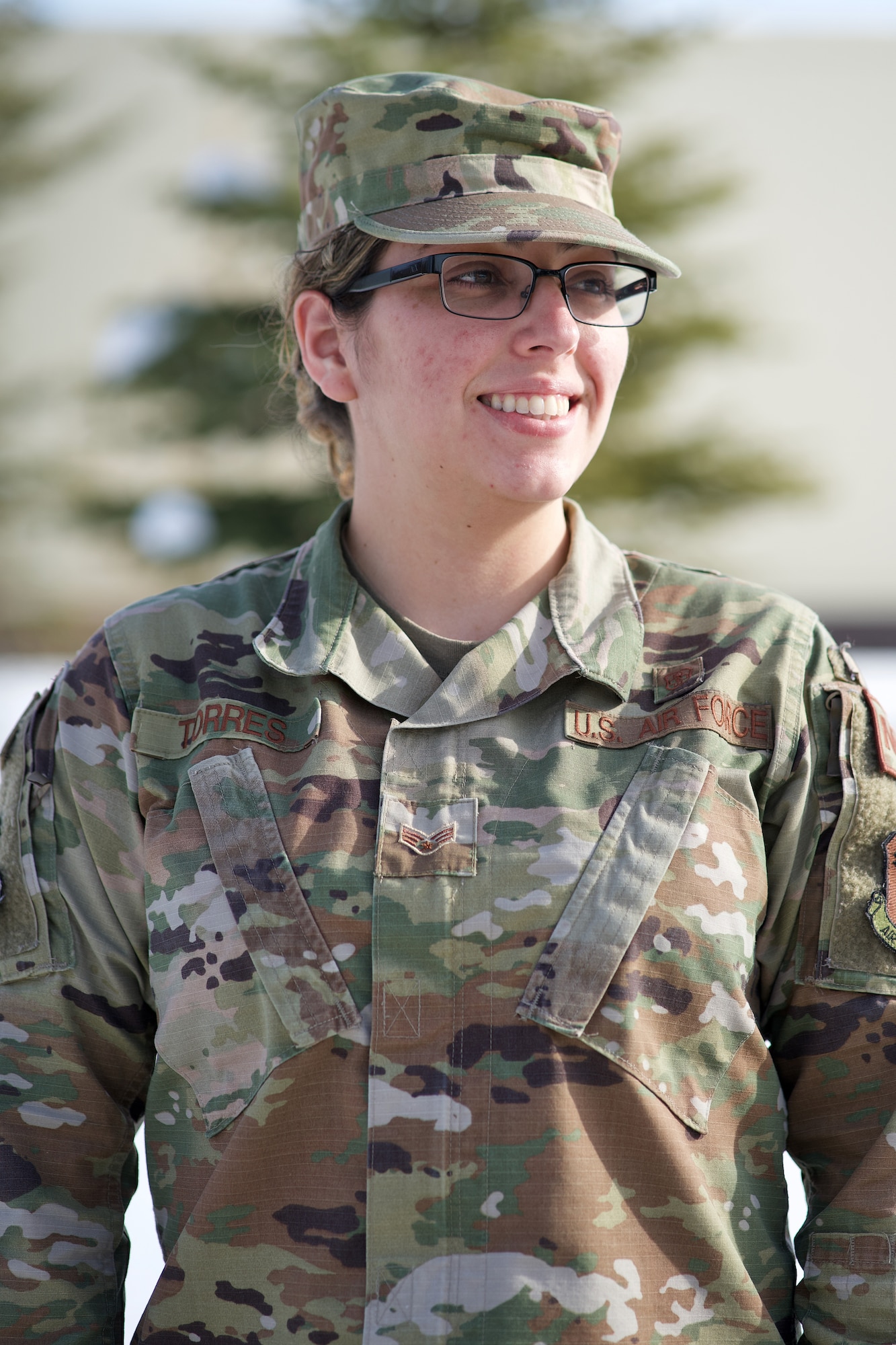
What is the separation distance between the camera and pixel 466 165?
1.85 meters

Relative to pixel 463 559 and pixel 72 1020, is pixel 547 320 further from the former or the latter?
pixel 72 1020

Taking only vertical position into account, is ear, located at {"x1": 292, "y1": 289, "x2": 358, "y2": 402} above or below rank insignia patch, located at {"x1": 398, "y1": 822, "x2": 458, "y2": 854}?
above

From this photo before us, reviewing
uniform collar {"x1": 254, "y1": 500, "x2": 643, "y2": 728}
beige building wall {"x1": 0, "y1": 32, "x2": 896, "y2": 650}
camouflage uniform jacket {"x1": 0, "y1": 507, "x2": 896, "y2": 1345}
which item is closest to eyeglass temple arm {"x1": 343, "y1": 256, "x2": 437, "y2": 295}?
uniform collar {"x1": 254, "y1": 500, "x2": 643, "y2": 728}

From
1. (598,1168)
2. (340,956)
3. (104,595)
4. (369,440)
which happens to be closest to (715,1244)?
(598,1168)

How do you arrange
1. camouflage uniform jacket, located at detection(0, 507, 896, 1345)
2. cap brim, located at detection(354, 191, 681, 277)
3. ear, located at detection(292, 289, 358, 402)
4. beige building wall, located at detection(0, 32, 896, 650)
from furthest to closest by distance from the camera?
beige building wall, located at detection(0, 32, 896, 650) → ear, located at detection(292, 289, 358, 402) → cap brim, located at detection(354, 191, 681, 277) → camouflage uniform jacket, located at detection(0, 507, 896, 1345)

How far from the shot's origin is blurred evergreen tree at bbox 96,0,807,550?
10.2 meters

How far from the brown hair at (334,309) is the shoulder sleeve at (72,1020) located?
2.10ft

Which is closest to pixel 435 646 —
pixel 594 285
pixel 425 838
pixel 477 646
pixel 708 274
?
pixel 477 646

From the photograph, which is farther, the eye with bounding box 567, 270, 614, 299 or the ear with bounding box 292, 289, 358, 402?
the ear with bounding box 292, 289, 358, 402

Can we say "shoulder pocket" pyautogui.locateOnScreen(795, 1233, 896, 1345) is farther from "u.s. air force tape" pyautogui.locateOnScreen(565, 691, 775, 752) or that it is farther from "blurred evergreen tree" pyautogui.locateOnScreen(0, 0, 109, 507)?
"blurred evergreen tree" pyautogui.locateOnScreen(0, 0, 109, 507)

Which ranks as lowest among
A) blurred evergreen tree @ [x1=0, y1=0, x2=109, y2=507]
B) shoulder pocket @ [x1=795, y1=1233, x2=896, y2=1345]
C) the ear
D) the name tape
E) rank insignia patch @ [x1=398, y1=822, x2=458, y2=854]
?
shoulder pocket @ [x1=795, y1=1233, x2=896, y2=1345]

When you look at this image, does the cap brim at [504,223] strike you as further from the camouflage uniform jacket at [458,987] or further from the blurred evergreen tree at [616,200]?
the blurred evergreen tree at [616,200]

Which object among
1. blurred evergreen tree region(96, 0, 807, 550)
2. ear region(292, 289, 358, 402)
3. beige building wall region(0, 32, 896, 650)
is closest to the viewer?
ear region(292, 289, 358, 402)

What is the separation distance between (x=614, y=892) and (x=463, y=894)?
19 cm
